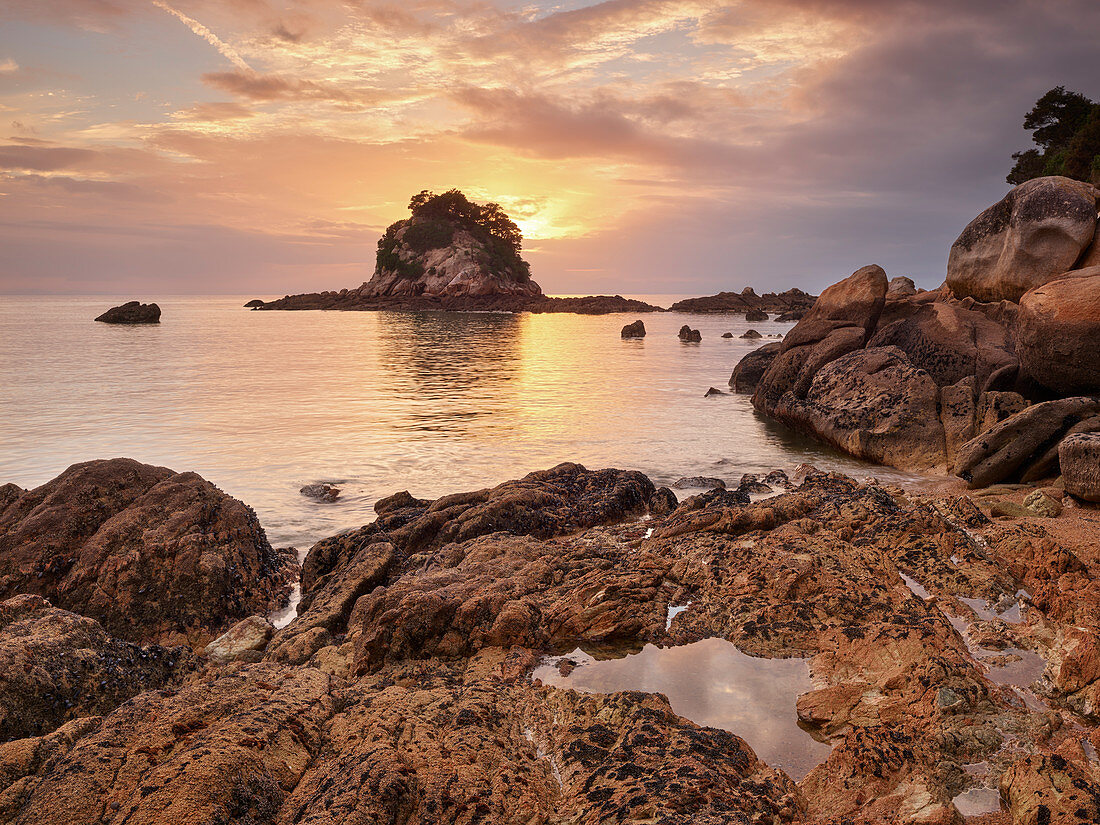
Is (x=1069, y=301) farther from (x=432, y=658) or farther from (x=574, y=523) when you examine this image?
(x=432, y=658)

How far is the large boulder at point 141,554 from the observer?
660 cm

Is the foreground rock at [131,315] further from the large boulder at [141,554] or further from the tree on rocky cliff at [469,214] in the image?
the large boulder at [141,554]

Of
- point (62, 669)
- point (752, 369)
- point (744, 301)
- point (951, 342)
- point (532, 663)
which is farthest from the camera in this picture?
point (744, 301)

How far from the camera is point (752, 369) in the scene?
2342 centimetres

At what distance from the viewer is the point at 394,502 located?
9773mm

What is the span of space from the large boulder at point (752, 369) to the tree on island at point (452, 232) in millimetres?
88478

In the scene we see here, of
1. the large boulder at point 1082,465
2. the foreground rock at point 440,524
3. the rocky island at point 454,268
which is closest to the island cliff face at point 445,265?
the rocky island at point 454,268

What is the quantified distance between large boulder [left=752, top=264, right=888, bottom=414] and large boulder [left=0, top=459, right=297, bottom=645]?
13.3 meters

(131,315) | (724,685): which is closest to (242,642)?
(724,685)

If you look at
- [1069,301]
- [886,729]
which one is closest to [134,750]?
[886,729]

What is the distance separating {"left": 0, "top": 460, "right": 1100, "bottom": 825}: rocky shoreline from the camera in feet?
9.98

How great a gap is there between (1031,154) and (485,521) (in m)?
60.7

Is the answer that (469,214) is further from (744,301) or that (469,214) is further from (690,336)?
(690,336)

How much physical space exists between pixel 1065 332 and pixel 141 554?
1303 cm
